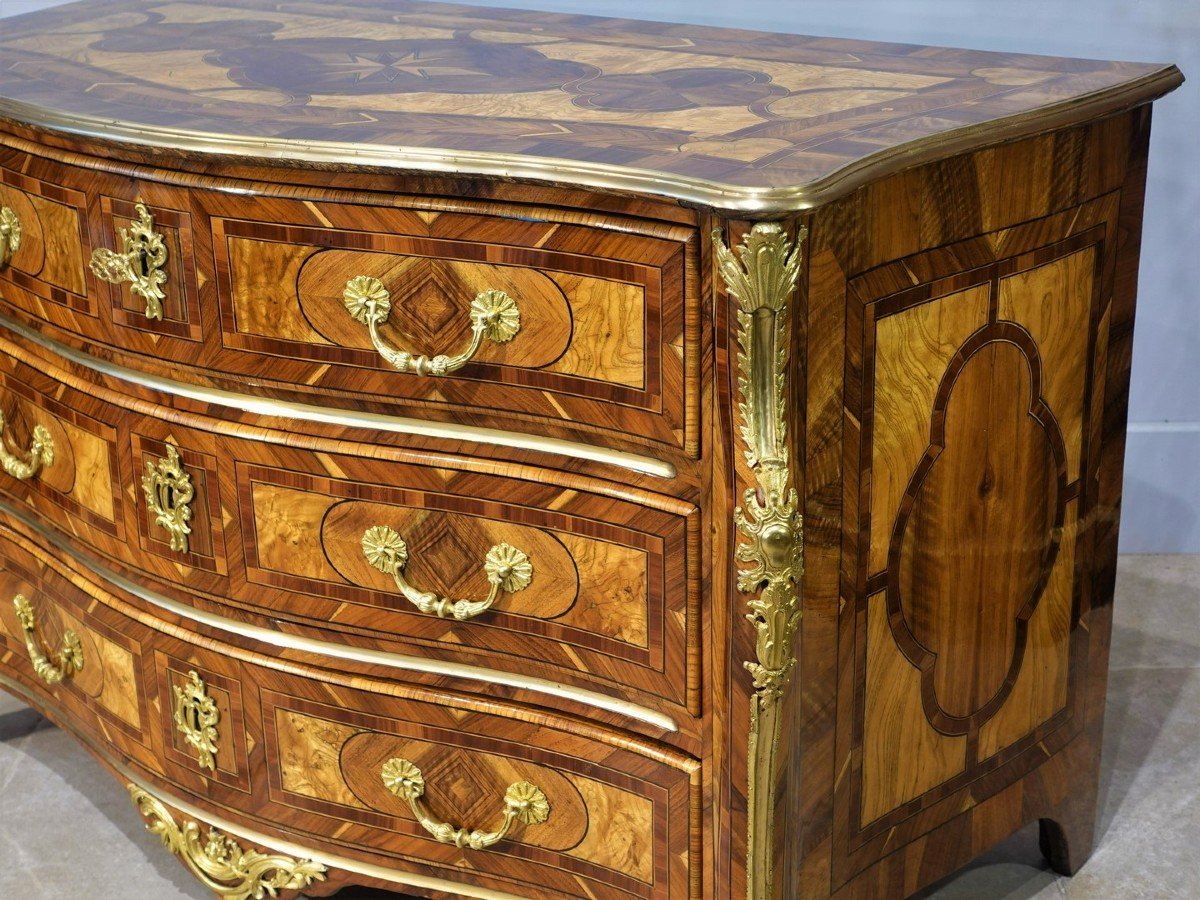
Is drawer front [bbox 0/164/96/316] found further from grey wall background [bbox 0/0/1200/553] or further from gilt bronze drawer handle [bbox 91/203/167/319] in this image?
grey wall background [bbox 0/0/1200/553]

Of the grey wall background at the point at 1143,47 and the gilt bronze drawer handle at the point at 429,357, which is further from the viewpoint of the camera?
the grey wall background at the point at 1143,47

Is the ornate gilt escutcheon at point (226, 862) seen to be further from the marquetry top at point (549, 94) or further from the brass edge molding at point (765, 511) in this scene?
the marquetry top at point (549, 94)

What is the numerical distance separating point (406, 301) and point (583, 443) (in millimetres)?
220

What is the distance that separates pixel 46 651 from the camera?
6.61ft

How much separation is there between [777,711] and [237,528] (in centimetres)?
63

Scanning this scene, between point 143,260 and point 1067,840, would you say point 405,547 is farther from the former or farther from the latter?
point 1067,840

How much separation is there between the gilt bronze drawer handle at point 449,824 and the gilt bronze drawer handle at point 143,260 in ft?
1.83

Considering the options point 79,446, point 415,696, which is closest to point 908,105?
point 415,696

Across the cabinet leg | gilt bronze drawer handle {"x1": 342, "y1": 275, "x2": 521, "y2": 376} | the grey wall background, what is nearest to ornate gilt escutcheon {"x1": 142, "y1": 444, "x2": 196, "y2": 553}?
gilt bronze drawer handle {"x1": 342, "y1": 275, "x2": 521, "y2": 376}

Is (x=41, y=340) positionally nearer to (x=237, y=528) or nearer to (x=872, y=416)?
(x=237, y=528)

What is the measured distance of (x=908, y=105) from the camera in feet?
5.02

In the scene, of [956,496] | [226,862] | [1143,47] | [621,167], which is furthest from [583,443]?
[1143,47]

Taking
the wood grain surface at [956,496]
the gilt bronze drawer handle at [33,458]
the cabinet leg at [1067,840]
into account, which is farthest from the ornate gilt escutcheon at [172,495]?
the cabinet leg at [1067,840]

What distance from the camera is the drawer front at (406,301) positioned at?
1363 mm
